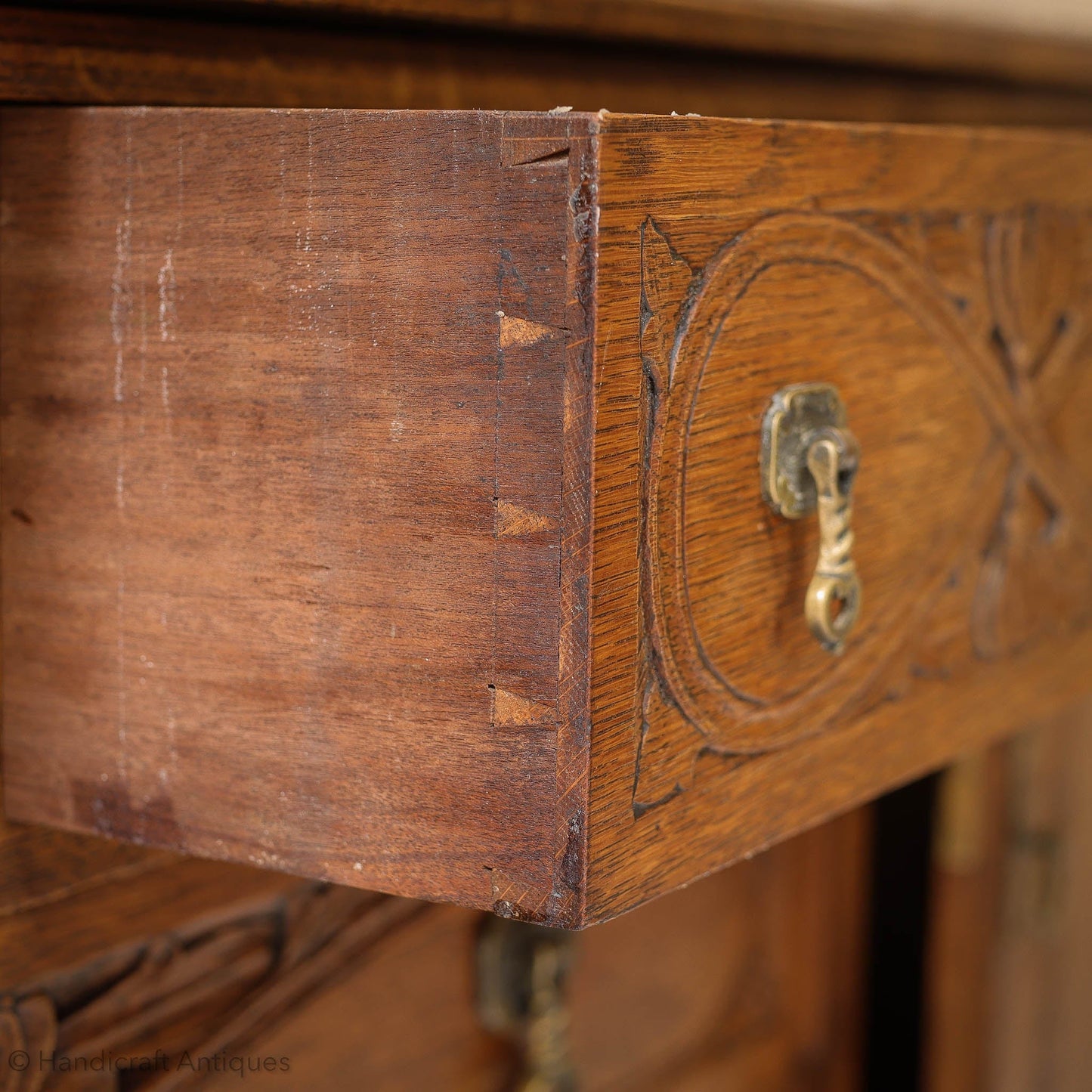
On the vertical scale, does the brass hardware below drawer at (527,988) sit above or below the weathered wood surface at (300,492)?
below

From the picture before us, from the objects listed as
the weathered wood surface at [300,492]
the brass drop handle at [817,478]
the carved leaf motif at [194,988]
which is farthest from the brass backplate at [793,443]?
the carved leaf motif at [194,988]

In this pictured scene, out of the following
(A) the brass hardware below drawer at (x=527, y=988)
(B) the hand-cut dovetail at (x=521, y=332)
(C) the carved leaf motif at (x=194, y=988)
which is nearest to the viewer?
(B) the hand-cut dovetail at (x=521, y=332)

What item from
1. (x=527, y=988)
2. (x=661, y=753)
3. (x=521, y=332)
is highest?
(x=521, y=332)

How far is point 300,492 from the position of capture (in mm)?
438

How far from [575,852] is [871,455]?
211 millimetres

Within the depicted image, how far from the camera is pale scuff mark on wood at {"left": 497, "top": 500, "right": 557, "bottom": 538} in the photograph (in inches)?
15.5

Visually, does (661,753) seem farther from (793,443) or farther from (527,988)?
(527,988)

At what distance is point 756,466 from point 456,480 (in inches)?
4.4

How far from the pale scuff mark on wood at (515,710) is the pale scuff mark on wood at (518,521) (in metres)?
0.05

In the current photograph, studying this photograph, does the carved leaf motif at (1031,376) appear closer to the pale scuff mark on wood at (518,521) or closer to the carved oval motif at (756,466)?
the carved oval motif at (756,466)

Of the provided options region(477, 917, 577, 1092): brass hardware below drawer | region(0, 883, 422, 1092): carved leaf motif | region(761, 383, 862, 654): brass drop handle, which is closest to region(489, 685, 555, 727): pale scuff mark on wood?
region(761, 383, 862, 654): brass drop handle

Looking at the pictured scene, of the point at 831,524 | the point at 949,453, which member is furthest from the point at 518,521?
the point at 949,453

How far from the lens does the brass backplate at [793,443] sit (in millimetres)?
467

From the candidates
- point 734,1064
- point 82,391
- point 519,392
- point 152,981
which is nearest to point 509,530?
point 519,392
